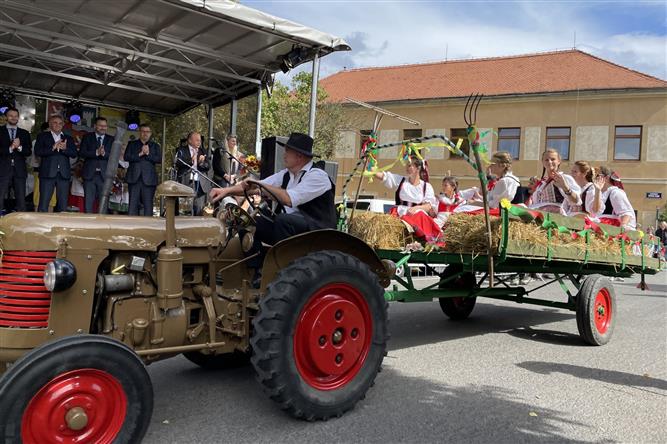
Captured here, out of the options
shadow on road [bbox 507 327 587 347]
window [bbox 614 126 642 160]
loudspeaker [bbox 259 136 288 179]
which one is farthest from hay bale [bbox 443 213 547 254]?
window [bbox 614 126 642 160]

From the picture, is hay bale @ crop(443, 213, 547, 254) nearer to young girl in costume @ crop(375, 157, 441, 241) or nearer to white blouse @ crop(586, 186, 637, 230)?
young girl in costume @ crop(375, 157, 441, 241)

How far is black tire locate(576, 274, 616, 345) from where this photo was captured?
5.54 m

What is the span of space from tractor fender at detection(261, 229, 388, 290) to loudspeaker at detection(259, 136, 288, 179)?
10.0 feet

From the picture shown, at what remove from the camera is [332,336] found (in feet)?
11.1

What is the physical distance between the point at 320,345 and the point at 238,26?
4.46 metres

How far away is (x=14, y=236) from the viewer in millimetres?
2742

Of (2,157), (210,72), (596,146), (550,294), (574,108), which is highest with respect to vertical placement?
(574,108)

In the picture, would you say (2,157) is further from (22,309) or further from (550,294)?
(550,294)

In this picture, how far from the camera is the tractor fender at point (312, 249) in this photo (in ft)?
11.0

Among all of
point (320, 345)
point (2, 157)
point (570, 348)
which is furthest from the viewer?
point (2, 157)

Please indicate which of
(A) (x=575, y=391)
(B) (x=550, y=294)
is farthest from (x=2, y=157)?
(B) (x=550, y=294)

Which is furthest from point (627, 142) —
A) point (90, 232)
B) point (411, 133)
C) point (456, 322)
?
point (90, 232)

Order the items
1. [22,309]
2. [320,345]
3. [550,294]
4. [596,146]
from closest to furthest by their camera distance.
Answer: [22,309]
[320,345]
[550,294]
[596,146]

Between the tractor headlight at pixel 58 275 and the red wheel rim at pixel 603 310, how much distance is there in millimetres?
5105
